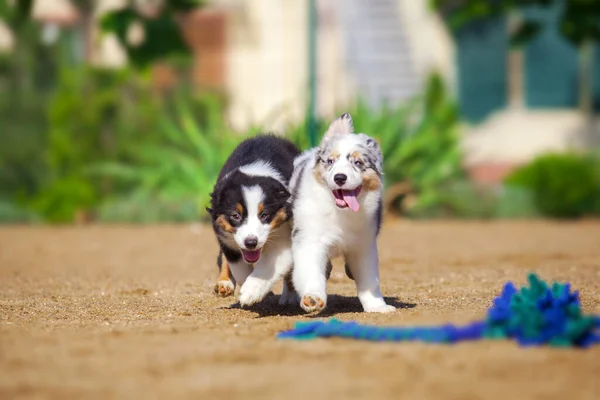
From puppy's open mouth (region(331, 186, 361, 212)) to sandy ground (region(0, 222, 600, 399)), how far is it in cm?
71

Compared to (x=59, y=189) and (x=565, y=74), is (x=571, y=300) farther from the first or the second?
(x=565, y=74)

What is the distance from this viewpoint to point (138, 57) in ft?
34.0

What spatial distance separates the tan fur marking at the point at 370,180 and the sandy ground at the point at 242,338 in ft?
2.69

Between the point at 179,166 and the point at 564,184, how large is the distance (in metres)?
6.34

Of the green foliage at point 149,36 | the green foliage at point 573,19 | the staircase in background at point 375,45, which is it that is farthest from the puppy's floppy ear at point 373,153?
the staircase in background at point 375,45

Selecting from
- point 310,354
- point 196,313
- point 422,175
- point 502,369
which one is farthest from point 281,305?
point 422,175

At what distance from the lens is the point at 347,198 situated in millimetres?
6934

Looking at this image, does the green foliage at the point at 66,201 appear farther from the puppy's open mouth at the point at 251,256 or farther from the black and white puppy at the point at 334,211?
the black and white puppy at the point at 334,211

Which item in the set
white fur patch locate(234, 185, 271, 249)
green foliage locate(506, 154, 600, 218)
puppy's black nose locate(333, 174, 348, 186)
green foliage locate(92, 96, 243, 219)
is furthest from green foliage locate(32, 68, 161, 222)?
puppy's black nose locate(333, 174, 348, 186)

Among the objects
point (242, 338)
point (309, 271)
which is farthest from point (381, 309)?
point (242, 338)

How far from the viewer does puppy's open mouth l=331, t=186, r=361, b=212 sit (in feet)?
22.7

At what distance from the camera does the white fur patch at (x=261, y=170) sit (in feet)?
24.3

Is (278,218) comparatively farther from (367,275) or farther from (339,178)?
(367,275)

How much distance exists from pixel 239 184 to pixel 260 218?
28 cm
